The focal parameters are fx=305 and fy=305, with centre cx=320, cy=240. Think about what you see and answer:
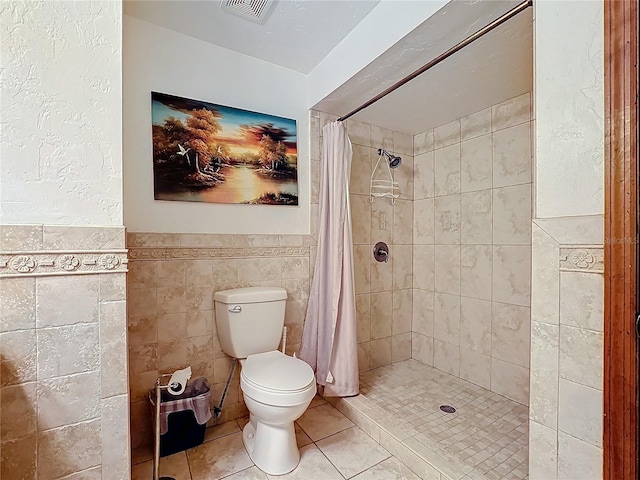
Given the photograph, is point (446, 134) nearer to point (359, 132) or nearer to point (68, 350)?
point (359, 132)

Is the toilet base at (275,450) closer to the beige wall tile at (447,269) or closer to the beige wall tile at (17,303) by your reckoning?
the beige wall tile at (17,303)

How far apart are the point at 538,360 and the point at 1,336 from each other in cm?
181

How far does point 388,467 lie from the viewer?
1.51 metres

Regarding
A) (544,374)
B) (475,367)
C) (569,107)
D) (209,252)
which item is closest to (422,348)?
(475,367)

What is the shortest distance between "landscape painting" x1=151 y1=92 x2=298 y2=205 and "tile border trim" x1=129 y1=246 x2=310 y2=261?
30cm

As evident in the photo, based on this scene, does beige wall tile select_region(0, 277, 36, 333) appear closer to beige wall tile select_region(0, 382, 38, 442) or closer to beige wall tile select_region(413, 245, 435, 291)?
beige wall tile select_region(0, 382, 38, 442)

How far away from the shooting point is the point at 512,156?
211cm

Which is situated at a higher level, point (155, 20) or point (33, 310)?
point (155, 20)

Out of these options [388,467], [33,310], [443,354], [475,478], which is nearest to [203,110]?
[33,310]

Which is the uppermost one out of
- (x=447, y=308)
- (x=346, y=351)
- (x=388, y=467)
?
(x=447, y=308)

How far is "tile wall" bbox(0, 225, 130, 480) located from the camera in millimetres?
1053

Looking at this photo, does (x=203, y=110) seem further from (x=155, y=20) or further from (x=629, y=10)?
(x=629, y=10)

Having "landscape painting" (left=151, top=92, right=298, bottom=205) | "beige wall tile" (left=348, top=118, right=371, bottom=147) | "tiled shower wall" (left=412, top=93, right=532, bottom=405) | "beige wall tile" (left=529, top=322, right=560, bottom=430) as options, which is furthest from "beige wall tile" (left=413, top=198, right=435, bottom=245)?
"beige wall tile" (left=529, top=322, right=560, bottom=430)

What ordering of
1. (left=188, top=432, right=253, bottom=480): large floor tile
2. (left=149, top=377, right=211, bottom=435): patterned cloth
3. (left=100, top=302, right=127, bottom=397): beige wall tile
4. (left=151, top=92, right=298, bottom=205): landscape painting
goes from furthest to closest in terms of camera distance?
(left=151, top=92, right=298, bottom=205): landscape painting, (left=149, top=377, right=211, bottom=435): patterned cloth, (left=188, top=432, right=253, bottom=480): large floor tile, (left=100, top=302, right=127, bottom=397): beige wall tile
